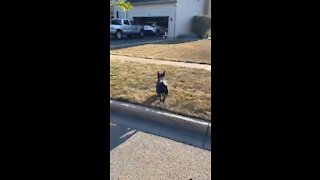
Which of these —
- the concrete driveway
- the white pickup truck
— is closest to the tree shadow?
the concrete driveway

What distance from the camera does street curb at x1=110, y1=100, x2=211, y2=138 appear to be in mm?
4074

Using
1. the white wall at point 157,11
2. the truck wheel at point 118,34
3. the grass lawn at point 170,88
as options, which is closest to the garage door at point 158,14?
the white wall at point 157,11

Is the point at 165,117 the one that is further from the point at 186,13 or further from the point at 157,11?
the point at 157,11

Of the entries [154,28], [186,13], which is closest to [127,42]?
[154,28]

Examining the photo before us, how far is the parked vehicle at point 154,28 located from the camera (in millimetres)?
25172

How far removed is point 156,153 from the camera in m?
3.31

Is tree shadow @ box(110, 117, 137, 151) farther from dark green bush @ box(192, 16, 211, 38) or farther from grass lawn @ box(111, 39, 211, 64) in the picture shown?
dark green bush @ box(192, 16, 211, 38)
